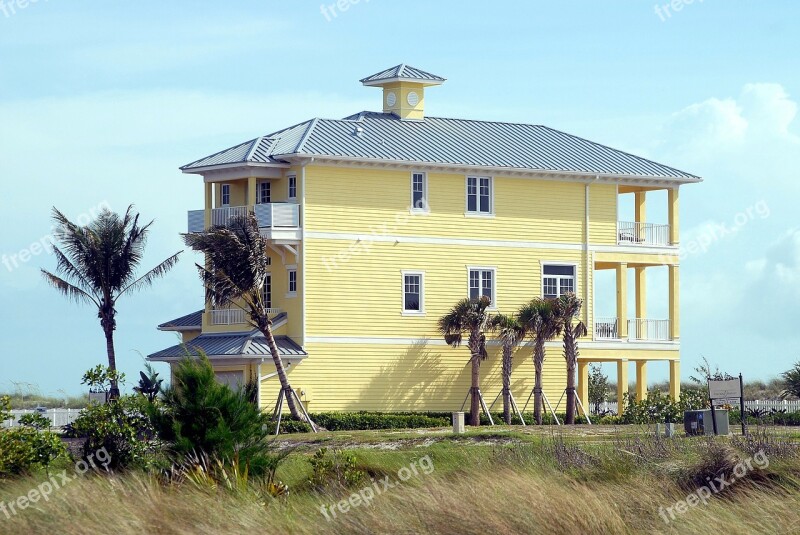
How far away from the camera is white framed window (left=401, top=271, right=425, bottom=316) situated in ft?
169

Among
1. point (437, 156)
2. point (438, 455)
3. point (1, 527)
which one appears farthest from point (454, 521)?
point (437, 156)

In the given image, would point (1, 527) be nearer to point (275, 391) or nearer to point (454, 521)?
point (454, 521)

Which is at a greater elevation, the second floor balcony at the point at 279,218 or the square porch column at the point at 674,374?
the second floor balcony at the point at 279,218

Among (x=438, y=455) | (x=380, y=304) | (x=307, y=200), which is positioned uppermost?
(x=307, y=200)

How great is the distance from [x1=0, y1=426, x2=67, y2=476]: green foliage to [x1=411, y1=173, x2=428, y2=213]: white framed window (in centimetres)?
2510

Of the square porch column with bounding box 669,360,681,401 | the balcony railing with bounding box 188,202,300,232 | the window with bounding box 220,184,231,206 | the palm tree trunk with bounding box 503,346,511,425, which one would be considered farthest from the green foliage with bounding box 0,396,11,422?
the square porch column with bounding box 669,360,681,401

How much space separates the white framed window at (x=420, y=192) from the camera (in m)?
51.5

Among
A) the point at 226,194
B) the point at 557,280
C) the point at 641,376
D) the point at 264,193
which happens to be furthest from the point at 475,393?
the point at 226,194

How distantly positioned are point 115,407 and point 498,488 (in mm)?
8392

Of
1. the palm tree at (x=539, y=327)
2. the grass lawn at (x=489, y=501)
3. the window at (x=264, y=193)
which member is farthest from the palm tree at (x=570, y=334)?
the grass lawn at (x=489, y=501)

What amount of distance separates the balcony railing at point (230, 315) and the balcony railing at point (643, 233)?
13.3 meters

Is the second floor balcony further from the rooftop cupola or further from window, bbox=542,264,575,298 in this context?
window, bbox=542,264,575,298

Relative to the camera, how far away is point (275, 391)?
1912 inches

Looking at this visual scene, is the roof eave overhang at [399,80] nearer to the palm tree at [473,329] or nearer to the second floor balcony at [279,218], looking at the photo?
the second floor balcony at [279,218]
